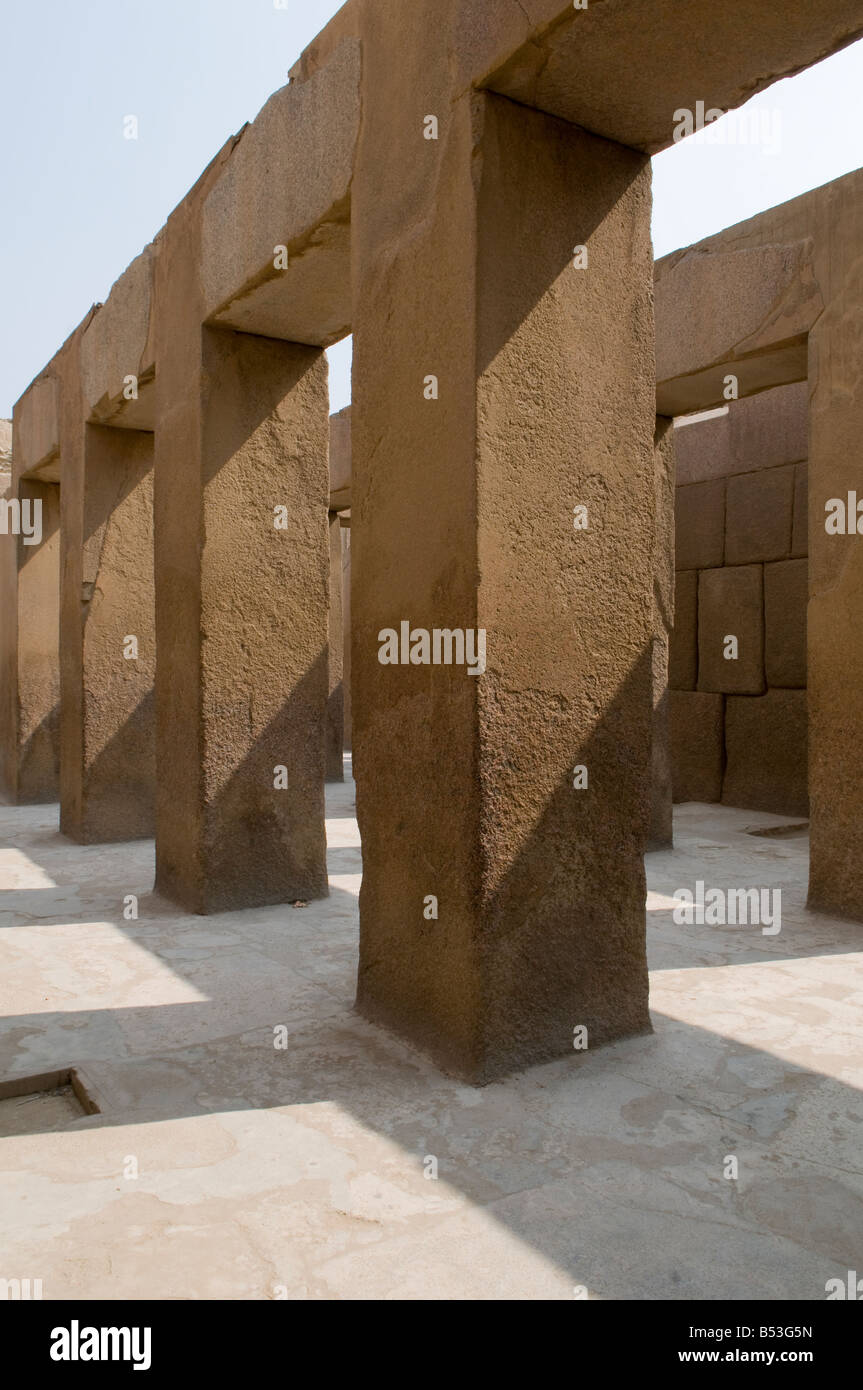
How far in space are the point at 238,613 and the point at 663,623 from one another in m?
2.88

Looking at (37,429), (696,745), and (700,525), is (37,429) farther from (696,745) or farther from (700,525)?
(696,745)

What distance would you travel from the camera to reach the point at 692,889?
18.2 feet

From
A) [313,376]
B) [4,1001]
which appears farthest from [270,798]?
[313,376]

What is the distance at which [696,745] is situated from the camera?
8836mm

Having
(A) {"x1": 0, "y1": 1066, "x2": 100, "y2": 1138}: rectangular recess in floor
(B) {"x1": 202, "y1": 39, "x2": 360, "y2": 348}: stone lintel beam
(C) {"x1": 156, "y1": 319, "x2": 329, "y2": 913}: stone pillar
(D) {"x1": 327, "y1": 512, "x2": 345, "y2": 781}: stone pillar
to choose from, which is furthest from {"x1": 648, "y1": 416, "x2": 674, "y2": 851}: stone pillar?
(D) {"x1": 327, "y1": 512, "x2": 345, "y2": 781}: stone pillar

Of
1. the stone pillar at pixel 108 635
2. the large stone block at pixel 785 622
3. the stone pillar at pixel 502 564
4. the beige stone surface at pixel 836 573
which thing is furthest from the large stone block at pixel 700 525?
the stone pillar at pixel 502 564

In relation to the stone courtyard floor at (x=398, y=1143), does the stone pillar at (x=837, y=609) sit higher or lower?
higher

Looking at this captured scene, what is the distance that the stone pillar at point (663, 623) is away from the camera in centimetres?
661

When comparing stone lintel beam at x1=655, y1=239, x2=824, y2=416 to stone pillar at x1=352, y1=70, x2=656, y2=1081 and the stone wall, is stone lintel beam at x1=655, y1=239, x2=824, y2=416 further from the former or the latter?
stone pillar at x1=352, y1=70, x2=656, y2=1081

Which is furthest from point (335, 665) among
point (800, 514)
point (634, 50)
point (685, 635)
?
point (634, 50)

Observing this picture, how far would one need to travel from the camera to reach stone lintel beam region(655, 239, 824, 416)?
17.6 ft

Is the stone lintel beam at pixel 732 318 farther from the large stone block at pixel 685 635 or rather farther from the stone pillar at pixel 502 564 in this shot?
the large stone block at pixel 685 635

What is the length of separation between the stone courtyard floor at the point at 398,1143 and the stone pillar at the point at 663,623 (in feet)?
7.81

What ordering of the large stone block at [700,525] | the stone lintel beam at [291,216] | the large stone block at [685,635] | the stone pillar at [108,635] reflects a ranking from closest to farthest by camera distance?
the stone lintel beam at [291,216] < the stone pillar at [108,635] < the large stone block at [700,525] < the large stone block at [685,635]
